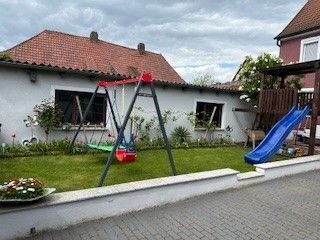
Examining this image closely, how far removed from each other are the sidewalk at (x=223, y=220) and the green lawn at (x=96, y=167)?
1.76 m

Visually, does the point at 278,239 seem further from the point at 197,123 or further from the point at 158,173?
the point at 197,123

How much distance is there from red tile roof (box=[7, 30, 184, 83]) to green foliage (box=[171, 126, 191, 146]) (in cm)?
844

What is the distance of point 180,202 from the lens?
6.03m

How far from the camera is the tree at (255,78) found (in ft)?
49.7

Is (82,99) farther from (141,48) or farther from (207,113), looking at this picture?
(141,48)

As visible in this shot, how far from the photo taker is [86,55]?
77.9ft

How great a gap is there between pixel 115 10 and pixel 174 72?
626 inches

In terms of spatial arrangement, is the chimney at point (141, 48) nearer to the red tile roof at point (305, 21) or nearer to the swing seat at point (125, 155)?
the red tile roof at point (305, 21)

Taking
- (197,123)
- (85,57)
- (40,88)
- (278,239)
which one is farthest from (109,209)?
(85,57)

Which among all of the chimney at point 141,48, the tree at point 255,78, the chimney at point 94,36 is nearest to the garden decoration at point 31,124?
the tree at point 255,78

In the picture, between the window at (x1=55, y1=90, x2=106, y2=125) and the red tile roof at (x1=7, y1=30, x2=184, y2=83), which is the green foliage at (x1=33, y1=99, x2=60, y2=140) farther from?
the red tile roof at (x1=7, y1=30, x2=184, y2=83)

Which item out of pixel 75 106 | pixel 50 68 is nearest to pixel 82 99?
pixel 75 106

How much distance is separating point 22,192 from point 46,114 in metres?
6.42

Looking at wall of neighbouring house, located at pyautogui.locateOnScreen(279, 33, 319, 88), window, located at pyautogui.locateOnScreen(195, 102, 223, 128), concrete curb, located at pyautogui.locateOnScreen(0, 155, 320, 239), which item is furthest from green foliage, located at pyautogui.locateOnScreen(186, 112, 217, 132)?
concrete curb, located at pyautogui.locateOnScreen(0, 155, 320, 239)
